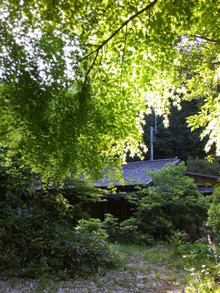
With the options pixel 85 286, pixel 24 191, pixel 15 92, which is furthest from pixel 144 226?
pixel 15 92

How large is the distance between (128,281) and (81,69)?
4.94 metres

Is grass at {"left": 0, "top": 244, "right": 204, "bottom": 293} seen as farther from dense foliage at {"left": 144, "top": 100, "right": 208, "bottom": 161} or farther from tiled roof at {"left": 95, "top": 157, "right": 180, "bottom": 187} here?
dense foliage at {"left": 144, "top": 100, "right": 208, "bottom": 161}

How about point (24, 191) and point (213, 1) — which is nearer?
point (213, 1)

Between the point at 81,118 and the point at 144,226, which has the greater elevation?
the point at 81,118

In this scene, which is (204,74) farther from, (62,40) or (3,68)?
(3,68)

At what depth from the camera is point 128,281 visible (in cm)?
657

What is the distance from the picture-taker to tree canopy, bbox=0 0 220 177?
161 inches

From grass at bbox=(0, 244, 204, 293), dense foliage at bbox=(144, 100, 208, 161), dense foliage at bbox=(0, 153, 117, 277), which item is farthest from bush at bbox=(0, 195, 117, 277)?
dense foliage at bbox=(144, 100, 208, 161)

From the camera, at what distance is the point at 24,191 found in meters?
9.47

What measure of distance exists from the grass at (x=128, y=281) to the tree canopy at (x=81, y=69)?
8.60ft

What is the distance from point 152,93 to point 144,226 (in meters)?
8.19

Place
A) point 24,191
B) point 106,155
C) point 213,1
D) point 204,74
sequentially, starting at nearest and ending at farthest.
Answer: point 213,1 < point 106,155 < point 204,74 < point 24,191

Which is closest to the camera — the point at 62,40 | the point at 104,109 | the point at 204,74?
the point at 62,40

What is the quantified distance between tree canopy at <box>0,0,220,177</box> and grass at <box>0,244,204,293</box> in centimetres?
262
